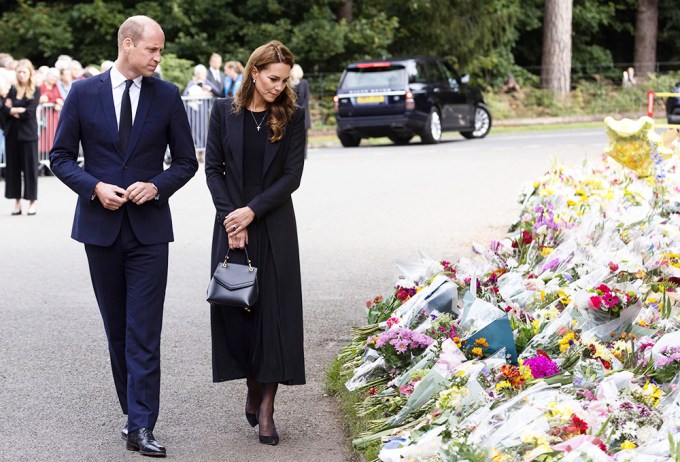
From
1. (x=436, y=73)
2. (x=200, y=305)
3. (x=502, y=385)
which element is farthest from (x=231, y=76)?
(x=502, y=385)

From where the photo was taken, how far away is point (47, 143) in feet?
72.0

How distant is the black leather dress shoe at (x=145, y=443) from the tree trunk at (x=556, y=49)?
36280 mm

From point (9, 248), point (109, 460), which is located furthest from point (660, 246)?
point (9, 248)

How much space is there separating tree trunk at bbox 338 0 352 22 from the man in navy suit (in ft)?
111

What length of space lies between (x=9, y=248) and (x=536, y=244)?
6350 millimetres

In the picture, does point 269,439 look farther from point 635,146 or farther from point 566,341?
point 635,146

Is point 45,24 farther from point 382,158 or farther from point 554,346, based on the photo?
point 554,346

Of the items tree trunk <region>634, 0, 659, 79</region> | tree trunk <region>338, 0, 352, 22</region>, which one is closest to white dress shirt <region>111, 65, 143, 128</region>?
tree trunk <region>338, 0, 352, 22</region>

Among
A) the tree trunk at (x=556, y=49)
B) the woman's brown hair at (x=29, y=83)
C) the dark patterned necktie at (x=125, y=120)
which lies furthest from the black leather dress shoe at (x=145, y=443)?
the tree trunk at (x=556, y=49)

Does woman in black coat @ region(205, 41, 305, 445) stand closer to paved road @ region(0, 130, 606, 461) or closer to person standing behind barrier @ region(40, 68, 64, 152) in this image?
paved road @ region(0, 130, 606, 461)

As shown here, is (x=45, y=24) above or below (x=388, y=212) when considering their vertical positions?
above

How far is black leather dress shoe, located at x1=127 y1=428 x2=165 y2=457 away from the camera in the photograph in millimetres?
5855

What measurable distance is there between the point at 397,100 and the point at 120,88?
2160cm

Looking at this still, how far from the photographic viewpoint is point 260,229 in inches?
239
